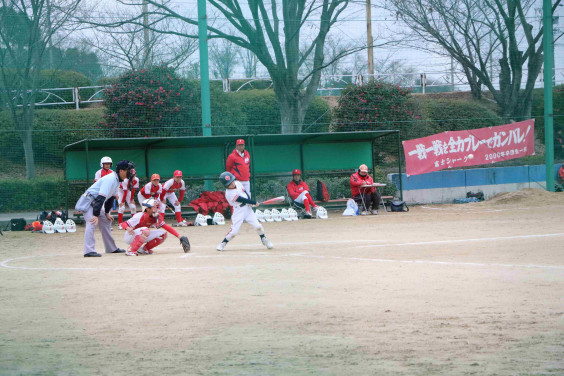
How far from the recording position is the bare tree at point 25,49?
23.4m

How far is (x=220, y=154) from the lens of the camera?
22.2 m

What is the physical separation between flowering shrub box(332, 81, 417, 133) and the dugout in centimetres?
264

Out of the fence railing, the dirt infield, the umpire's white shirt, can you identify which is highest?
the fence railing

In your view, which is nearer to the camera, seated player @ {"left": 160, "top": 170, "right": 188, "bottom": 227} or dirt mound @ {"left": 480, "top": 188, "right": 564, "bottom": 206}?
seated player @ {"left": 160, "top": 170, "right": 188, "bottom": 227}

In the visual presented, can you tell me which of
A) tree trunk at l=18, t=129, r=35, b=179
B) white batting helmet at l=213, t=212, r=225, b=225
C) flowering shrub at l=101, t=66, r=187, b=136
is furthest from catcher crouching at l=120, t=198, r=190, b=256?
tree trunk at l=18, t=129, r=35, b=179

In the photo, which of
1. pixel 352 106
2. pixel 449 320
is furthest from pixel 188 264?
pixel 352 106

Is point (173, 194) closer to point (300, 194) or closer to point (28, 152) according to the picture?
point (300, 194)

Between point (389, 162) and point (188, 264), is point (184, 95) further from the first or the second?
point (188, 264)

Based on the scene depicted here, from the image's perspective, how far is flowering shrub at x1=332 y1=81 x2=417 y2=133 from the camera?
2545 centimetres

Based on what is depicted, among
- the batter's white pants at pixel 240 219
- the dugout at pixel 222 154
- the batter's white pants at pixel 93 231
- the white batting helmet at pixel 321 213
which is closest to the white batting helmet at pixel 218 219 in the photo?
the dugout at pixel 222 154

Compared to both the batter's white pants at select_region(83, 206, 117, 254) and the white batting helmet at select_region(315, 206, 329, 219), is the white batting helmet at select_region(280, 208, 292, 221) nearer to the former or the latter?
the white batting helmet at select_region(315, 206, 329, 219)

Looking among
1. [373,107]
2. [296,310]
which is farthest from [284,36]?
[296,310]

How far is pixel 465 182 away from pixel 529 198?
2.67 m

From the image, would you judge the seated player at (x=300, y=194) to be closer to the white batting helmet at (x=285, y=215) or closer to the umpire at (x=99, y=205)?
the white batting helmet at (x=285, y=215)
